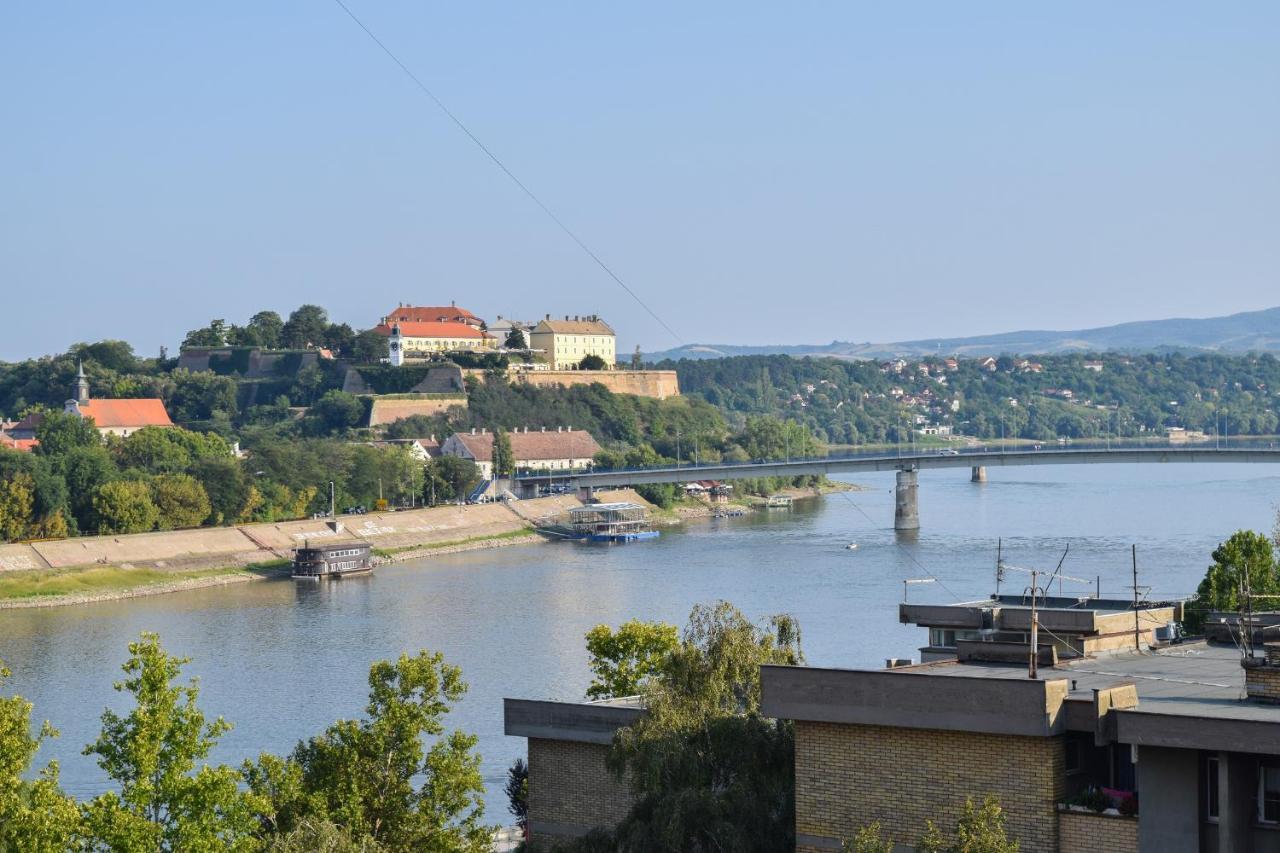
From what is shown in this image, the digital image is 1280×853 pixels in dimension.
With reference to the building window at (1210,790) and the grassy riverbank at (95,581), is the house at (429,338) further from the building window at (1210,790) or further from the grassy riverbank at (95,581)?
the building window at (1210,790)

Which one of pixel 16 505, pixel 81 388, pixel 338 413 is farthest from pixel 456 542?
pixel 81 388

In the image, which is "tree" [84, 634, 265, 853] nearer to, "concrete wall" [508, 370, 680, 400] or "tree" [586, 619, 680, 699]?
"tree" [586, 619, 680, 699]

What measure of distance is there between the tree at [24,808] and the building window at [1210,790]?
376cm

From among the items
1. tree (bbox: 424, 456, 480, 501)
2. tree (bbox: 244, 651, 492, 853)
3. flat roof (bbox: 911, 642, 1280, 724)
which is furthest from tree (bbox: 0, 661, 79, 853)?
tree (bbox: 424, 456, 480, 501)

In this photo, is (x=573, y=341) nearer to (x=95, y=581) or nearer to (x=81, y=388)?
(x=81, y=388)

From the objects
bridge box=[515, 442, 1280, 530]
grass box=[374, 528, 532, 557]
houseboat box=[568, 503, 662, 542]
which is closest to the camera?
grass box=[374, 528, 532, 557]

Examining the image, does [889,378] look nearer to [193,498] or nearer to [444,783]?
[193,498]

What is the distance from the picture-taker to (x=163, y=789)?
6.76 m

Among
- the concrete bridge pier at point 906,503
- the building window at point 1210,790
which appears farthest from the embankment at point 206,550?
the building window at point 1210,790

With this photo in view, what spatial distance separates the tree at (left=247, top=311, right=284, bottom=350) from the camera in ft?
198

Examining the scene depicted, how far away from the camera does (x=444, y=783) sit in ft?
25.4

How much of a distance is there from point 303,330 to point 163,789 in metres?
53.3

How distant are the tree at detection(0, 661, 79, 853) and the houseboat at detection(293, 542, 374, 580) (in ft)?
79.9

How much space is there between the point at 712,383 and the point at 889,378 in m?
14.9
